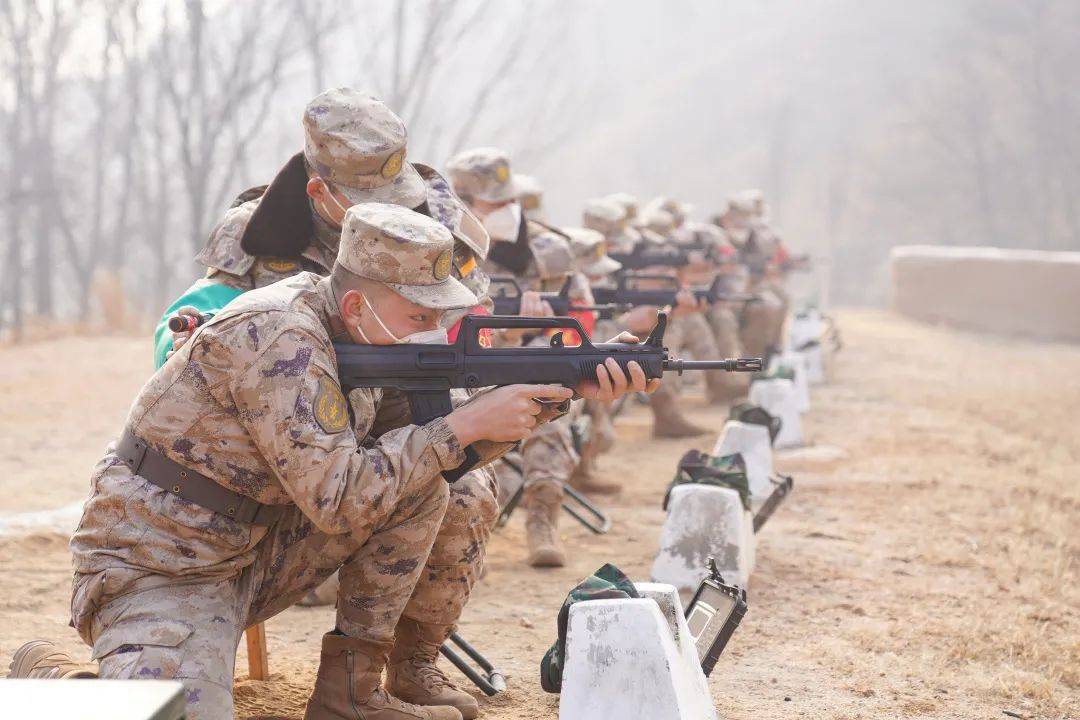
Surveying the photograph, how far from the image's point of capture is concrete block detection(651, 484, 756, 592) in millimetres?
5062

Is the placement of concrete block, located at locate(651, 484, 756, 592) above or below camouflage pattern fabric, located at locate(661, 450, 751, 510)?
below

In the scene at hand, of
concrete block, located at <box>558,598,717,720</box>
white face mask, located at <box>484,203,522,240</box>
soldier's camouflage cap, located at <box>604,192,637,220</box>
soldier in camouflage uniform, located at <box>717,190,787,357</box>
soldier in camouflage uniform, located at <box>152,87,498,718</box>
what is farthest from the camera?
soldier in camouflage uniform, located at <box>717,190,787,357</box>

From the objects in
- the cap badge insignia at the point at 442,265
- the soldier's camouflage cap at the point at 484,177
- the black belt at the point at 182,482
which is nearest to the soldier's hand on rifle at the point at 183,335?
the black belt at the point at 182,482

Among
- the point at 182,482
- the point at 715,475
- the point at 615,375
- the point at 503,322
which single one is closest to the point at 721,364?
the point at 615,375

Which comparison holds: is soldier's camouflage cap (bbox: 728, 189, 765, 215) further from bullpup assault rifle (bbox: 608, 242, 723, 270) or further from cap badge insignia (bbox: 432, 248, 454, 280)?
cap badge insignia (bbox: 432, 248, 454, 280)

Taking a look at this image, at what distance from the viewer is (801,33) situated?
5888 cm

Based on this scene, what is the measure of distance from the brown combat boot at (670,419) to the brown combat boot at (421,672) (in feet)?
21.0

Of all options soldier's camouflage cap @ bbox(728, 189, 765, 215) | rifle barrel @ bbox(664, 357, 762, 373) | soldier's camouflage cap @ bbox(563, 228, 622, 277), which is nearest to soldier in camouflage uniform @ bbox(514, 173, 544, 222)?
soldier's camouflage cap @ bbox(563, 228, 622, 277)

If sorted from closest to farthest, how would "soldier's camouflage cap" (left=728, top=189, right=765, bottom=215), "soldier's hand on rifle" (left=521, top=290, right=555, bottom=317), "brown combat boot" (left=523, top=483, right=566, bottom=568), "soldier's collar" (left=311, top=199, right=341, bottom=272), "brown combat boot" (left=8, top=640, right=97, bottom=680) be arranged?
"brown combat boot" (left=8, top=640, right=97, bottom=680) < "soldier's collar" (left=311, top=199, right=341, bottom=272) < "brown combat boot" (left=523, top=483, right=566, bottom=568) < "soldier's hand on rifle" (left=521, top=290, right=555, bottom=317) < "soldier's camouflage cap" (left=728, top=189, right=765, bottom=215)

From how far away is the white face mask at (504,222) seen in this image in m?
6.46

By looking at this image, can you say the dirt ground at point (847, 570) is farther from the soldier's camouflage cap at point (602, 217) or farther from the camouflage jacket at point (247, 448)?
the soldier's camouflage cap at point (602, 217)

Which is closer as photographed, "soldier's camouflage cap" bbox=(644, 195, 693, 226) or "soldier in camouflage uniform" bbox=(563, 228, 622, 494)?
"soldier in camouflage uniform" bbox=(563, 228, 622, 494)

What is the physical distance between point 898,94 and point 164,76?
36.4 meters

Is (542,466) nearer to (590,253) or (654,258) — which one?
(590,253)
